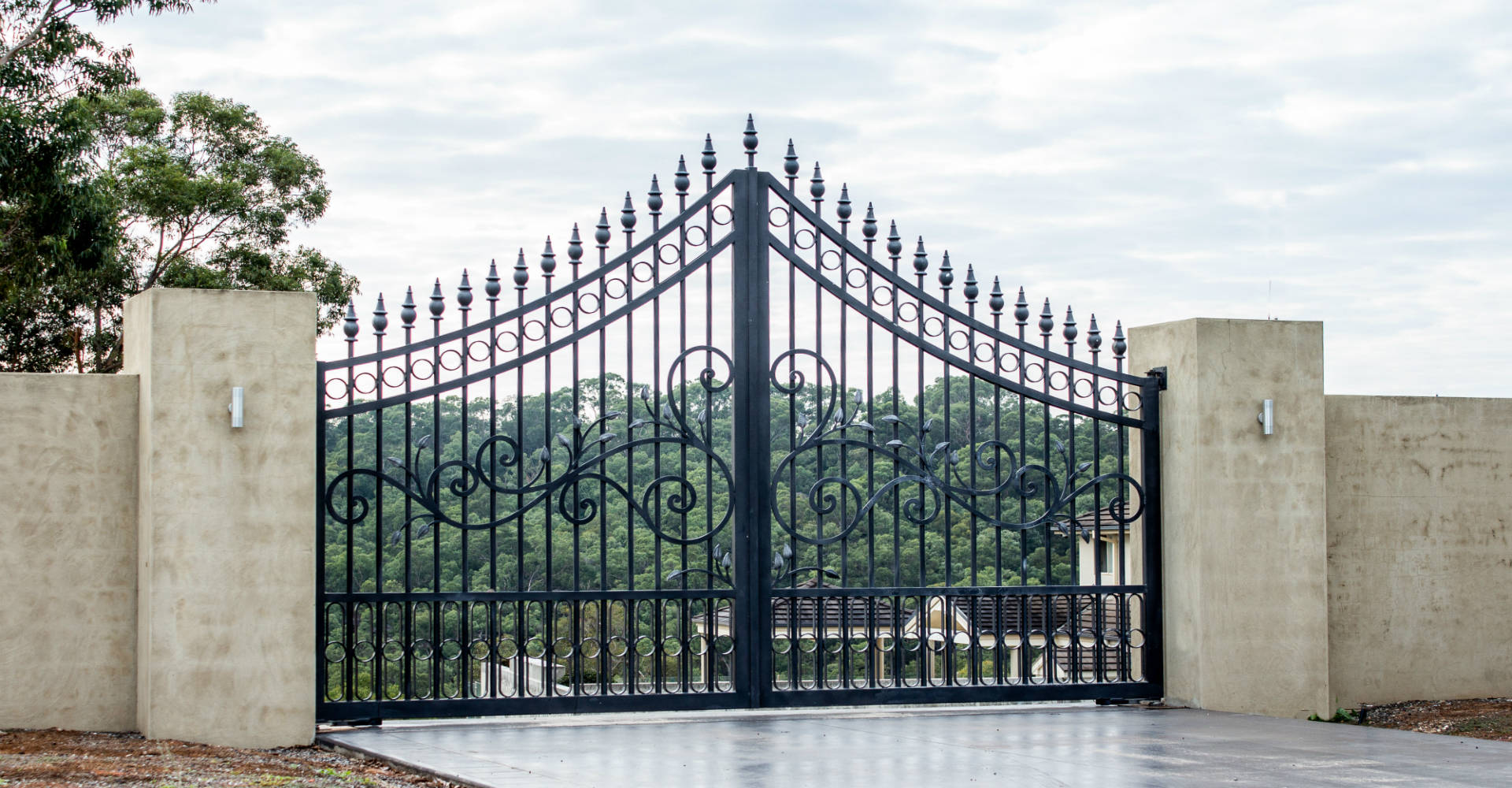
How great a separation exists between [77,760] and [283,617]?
1.15 m

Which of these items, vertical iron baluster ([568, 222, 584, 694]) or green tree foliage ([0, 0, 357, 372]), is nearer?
vertical iron baluster ([568, 222, 584, 694])

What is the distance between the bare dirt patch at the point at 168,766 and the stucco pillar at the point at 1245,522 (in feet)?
14.7

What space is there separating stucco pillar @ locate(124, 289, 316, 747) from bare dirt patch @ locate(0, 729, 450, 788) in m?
0.22

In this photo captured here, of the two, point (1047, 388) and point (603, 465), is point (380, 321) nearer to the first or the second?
point (603, 465)

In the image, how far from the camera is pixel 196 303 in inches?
266

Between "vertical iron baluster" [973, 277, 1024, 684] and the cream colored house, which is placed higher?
"vertical iron baluster" [973, 277, 1024, 684]

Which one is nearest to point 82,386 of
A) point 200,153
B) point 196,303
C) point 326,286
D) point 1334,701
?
point 196,303

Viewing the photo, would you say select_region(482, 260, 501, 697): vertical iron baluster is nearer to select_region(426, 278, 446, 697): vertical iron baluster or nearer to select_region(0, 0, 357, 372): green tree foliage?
select_region(426, 278, 446, 697): vertical iron baluster

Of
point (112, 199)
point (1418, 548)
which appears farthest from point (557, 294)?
point (112, 199)

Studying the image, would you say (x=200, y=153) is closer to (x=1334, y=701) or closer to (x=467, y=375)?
(x=467, y=375)

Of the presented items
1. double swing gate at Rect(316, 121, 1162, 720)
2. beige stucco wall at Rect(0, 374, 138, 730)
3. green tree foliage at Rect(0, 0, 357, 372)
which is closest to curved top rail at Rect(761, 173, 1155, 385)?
double swing gate at Rect(316, 121, 1162, 720)

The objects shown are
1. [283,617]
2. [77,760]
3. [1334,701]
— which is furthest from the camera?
[1334,701]

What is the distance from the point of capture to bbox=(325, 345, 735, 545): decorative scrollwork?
23.9ft

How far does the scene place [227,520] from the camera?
22.1ft
